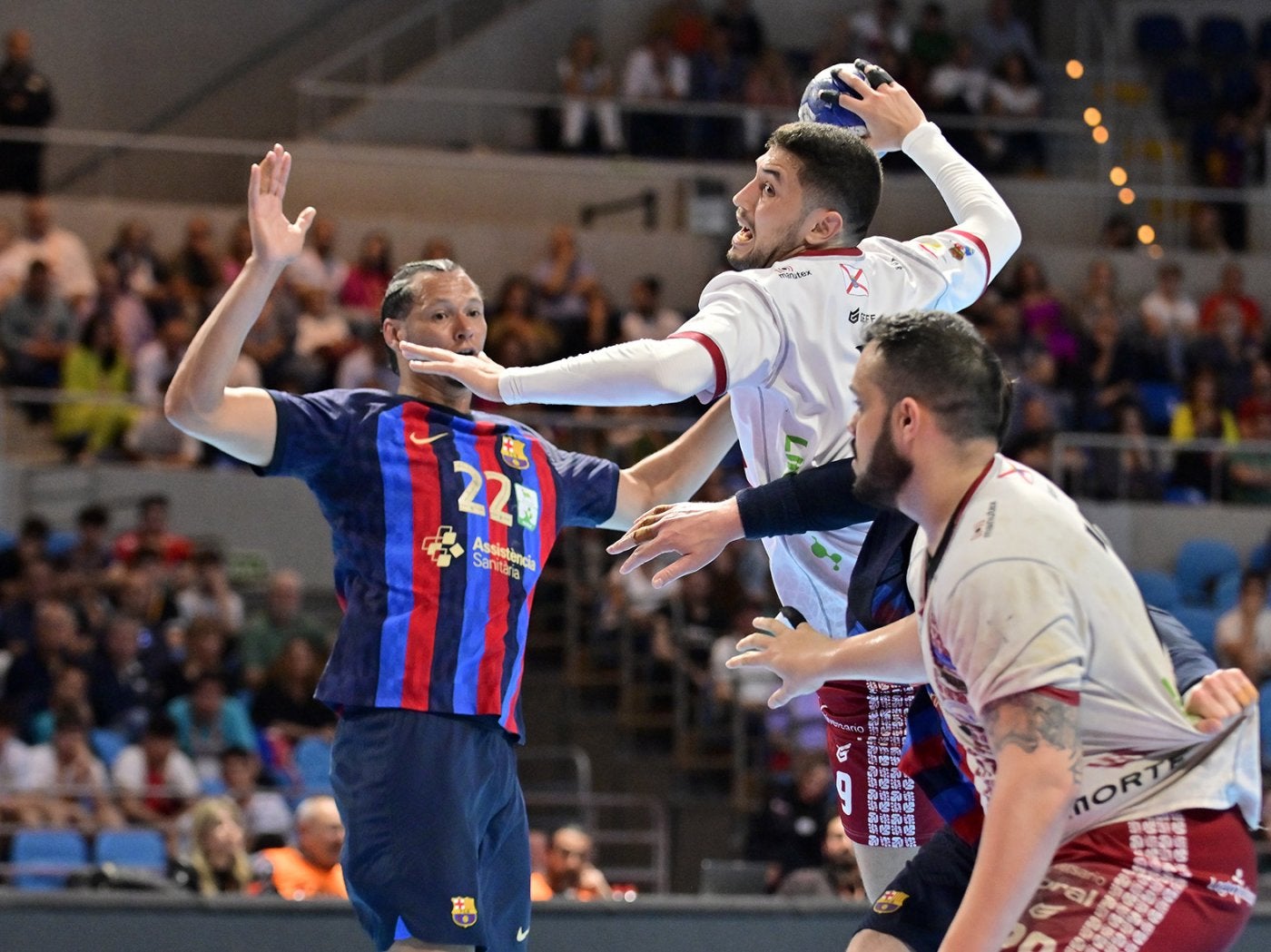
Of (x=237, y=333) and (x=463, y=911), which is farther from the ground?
(x=237, y=333)

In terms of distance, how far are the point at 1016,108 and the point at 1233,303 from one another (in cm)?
321

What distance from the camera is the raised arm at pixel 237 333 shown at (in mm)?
4512

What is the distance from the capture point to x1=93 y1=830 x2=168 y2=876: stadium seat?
386 inches

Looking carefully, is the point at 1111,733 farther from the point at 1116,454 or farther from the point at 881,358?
the point at 1116,454

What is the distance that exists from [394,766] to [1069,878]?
1.86 metres

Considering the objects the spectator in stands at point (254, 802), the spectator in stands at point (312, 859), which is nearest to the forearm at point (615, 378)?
the spectator in stands at point (312, 859)

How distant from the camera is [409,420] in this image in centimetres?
494

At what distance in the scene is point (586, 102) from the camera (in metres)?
17.7

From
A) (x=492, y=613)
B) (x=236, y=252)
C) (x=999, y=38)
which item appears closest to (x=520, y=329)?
(x=236, y=252)

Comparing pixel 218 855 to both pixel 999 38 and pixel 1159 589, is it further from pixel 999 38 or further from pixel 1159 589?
pixel 999 38

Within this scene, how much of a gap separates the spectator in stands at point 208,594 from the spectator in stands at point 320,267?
3.43 meters

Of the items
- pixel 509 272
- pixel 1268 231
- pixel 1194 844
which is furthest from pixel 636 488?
pixel 1268 231

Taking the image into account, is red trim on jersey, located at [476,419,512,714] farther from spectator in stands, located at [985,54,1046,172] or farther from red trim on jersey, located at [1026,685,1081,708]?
spectator in stands, located at [985,54,1046,172]

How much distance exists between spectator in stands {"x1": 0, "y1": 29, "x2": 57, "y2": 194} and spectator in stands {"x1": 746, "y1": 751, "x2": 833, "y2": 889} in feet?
29.2
